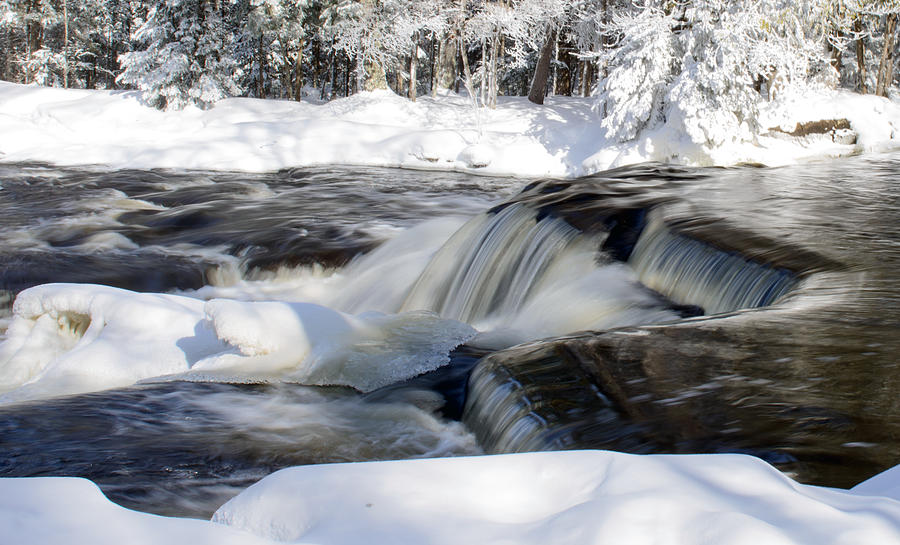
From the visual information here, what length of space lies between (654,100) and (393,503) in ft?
56.8

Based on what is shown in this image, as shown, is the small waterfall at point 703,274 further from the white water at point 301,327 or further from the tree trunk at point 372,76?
the tree trunk at point 372,76

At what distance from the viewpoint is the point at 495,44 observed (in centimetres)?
2306

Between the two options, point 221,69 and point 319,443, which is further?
point 221,69

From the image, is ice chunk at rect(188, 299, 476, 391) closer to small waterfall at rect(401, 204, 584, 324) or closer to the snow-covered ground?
the snow-covered ground

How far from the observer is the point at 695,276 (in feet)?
17.0

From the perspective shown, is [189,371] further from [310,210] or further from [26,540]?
[310,210]

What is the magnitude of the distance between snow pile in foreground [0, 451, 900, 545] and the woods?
1583 centimetres

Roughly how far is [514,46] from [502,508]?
27461 mm

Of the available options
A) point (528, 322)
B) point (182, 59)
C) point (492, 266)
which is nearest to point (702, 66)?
point (492, 266)

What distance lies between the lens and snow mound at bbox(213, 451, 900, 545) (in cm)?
156

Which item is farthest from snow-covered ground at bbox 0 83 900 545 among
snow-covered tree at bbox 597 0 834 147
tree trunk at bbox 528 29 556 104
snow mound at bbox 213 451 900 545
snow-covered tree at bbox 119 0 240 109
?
snow-covered tree at bbox 119 0 240 109

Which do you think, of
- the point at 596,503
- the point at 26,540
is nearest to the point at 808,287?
the point at 596,503

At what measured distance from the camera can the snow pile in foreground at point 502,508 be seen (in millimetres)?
1524

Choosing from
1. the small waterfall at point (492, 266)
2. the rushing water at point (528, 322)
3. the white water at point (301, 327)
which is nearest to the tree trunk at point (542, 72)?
the rushing water at point (528, 322)
